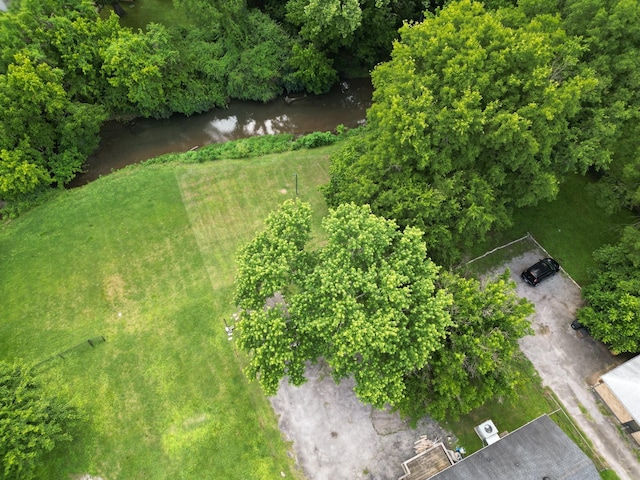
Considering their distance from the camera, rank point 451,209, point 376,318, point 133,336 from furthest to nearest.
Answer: point 133,336 < point 451,209 < point 376,318

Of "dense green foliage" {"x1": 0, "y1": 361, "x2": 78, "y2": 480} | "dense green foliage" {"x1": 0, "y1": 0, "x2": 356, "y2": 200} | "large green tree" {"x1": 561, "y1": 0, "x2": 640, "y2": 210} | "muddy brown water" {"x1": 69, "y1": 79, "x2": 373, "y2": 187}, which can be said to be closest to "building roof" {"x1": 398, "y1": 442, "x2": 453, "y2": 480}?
"dense green foliage" {"x1": 0, "y1": 361, "x2": 78, "y2": 480}

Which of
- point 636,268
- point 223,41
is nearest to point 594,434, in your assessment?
point 636,268

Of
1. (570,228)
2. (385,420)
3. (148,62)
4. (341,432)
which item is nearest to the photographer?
(341,432)

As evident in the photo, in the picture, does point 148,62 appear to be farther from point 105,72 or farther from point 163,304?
point 163,304

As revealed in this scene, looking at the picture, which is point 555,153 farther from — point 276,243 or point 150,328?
point 150,328

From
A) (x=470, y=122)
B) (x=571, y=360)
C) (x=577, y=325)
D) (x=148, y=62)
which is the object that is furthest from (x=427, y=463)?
(x=148, y=62)

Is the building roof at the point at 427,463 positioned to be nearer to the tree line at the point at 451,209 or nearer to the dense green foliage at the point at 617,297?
the tree line at the point at 451,209

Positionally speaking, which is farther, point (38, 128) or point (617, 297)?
point (38, 128)

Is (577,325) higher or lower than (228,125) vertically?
lower
